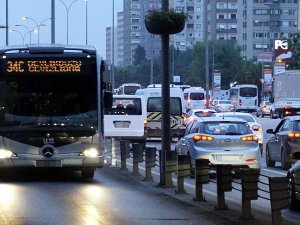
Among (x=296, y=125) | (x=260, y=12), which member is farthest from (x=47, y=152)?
(x=260, y=12)

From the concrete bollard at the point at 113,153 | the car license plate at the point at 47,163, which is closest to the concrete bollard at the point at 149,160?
the car license plate at the point at 47,163

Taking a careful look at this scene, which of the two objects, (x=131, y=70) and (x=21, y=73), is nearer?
(x=21, y=73)

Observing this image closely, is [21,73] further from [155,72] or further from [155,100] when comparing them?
[155,72]

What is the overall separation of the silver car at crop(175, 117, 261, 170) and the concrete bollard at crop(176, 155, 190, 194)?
8.87ft

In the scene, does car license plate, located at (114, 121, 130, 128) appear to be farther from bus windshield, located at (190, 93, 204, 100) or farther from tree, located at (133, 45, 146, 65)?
tree, located at (133, 45, 146, 65)

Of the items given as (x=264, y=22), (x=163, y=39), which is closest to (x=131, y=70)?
(x=264, y=22)

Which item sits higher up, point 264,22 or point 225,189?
point 264,22

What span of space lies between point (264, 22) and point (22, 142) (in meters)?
142

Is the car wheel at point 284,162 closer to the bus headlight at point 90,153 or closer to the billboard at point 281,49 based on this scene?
the bus headlight at point 90,153

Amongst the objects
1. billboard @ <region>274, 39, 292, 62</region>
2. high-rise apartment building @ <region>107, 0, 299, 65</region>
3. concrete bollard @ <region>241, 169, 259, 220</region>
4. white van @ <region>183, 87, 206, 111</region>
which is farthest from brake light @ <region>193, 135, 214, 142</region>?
high-rise apartment building @ <region>107, 0, 299, 65</region>

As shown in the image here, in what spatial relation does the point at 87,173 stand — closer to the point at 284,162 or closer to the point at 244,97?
the point at 284,162

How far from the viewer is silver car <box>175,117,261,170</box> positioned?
21.3 meters

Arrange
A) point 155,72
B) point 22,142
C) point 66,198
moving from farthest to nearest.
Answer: point 155,72 → point 22,142 → point 66,198

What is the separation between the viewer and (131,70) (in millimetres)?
136625
